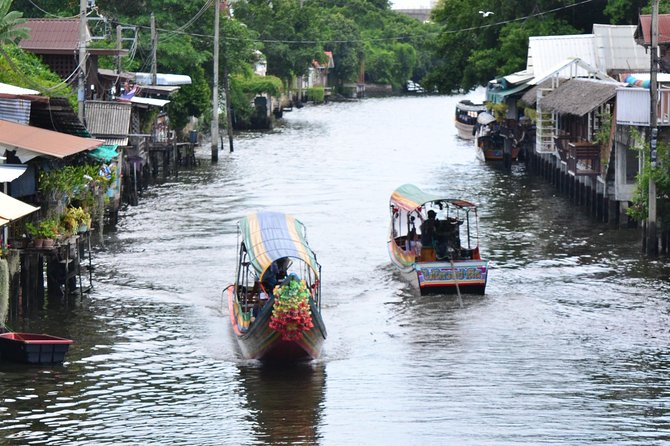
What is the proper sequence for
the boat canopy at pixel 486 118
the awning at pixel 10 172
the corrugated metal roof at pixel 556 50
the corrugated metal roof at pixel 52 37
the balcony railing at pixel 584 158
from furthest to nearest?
1. the boat canopy at pixel 486 118
2. the corrugated metal roof at pixel 556 50
3. the corrugated metal roof at pixel 52 37
4. the balcony railing at pixel 584 158
5. the awning at pixel 10 172

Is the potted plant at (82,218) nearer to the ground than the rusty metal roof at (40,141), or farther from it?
nearer to the ground

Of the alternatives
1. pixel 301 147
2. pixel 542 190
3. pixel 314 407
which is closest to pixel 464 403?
pixel 314 407

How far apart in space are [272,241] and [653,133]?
572 inches

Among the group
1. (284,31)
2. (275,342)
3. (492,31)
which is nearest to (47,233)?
(275,342)

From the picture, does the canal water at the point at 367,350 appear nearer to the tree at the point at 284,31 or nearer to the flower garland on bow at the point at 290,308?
the flower garland on bow at the point at 290,308

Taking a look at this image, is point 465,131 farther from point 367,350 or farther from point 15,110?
point 367,350

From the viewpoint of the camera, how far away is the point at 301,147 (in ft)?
269

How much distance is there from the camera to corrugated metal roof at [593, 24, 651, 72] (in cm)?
6469

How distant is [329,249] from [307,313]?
55.0ft

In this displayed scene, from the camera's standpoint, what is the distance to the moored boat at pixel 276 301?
26.7 m

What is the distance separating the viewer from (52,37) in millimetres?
52750

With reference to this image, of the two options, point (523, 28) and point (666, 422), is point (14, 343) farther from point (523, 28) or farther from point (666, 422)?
point (523, 28)

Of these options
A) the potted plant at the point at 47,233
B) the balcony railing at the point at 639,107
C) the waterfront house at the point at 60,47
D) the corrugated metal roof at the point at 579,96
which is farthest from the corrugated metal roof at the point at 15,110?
the corrugated metal roof at the point at 579,96

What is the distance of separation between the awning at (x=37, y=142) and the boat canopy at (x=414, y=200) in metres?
8.72
